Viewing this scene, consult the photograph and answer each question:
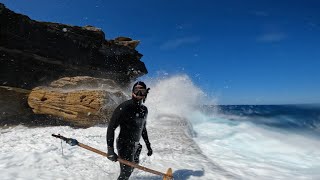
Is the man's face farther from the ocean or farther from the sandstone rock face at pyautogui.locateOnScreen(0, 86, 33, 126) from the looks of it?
the sandstone rock face at pyautogui.locateOnScreen(0, 86, 33, 126)

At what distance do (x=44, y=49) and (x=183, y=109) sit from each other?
53.0 ft

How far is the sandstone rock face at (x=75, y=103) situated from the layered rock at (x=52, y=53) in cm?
192

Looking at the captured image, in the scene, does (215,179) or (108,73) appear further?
(108,73)

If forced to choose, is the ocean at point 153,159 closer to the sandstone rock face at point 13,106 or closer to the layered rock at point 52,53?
the sandstone rock face at point 13,106

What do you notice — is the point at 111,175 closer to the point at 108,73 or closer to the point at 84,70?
the point at 84,70

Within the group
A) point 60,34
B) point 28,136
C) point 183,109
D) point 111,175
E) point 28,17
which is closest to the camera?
point 111,175

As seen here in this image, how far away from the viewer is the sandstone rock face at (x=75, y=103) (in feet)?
43.9

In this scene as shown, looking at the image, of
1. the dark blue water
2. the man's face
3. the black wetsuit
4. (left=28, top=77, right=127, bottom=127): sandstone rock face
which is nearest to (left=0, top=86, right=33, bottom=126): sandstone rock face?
(left=28, top=77, right=127, bottom=127): sandstone rock face

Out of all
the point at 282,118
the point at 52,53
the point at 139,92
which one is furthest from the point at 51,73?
the point at 282,118

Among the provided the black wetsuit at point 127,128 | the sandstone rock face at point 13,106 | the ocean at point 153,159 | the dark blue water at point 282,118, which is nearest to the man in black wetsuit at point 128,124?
the black wetsuit at point 127,128

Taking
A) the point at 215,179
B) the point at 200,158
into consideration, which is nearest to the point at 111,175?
the point at 215,179

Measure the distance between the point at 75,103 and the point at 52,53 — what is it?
5.29 meters

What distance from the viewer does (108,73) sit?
21719 mm

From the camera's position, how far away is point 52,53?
17.5 m
